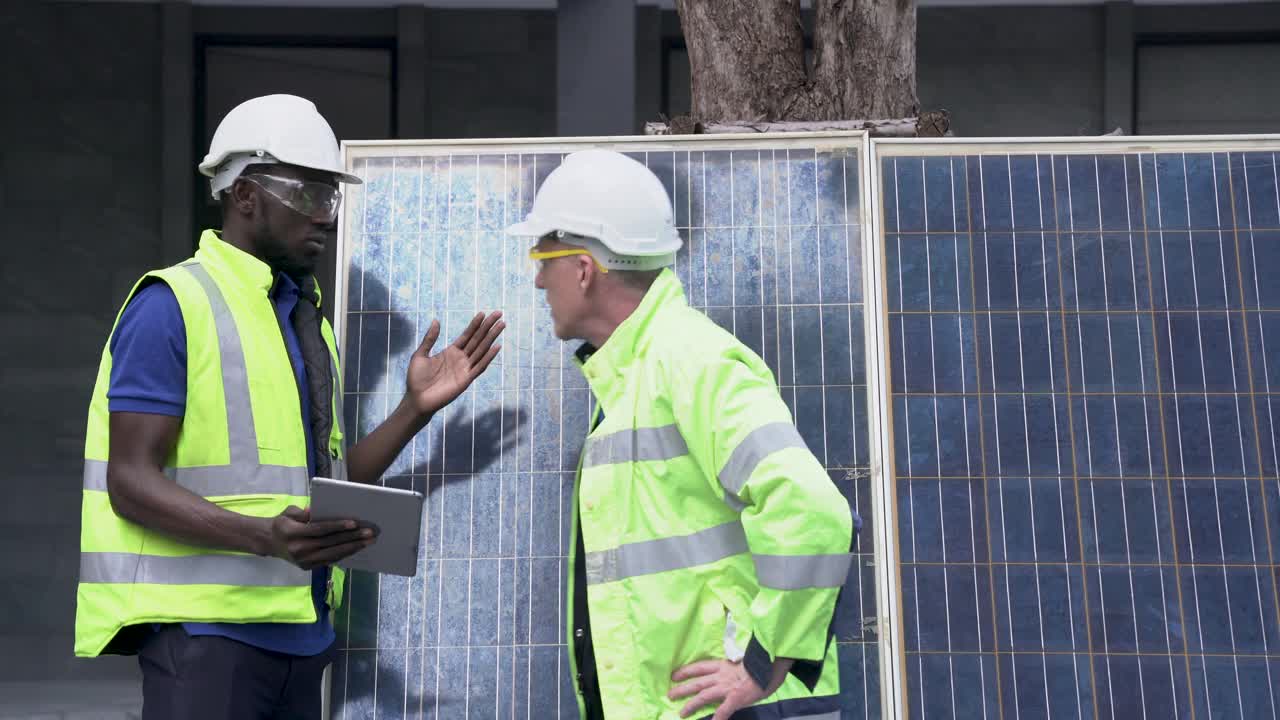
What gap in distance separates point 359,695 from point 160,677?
96cm

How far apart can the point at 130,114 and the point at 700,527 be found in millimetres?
8402

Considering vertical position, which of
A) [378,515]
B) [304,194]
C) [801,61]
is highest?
[801,61]

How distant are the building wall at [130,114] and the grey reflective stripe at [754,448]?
23.8 ft

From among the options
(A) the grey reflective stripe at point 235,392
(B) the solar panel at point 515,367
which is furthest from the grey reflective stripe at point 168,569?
(B) the solar panel at point 515,367

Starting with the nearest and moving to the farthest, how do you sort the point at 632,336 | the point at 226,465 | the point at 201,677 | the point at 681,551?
the point at 681,551 → the point at 632,336 → the point at 201,677 → the point at 226,465

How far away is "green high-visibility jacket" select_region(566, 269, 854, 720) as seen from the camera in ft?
8.37

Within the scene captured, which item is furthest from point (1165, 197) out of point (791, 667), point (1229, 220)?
point (791, 667)

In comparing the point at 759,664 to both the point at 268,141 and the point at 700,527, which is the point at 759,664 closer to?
the point at 700,527

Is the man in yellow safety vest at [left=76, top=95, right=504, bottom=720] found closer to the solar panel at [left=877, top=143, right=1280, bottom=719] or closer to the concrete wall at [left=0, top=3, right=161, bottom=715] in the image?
the solar panel at [left=877, top=143, right=1280, bottom=719]

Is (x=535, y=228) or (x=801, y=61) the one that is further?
(x=801, y=61)

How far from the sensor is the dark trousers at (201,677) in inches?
121

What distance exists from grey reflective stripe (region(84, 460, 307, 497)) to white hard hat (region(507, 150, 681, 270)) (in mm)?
898

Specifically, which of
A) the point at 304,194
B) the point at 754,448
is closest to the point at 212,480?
the point at 304,194

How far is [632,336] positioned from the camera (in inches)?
116
